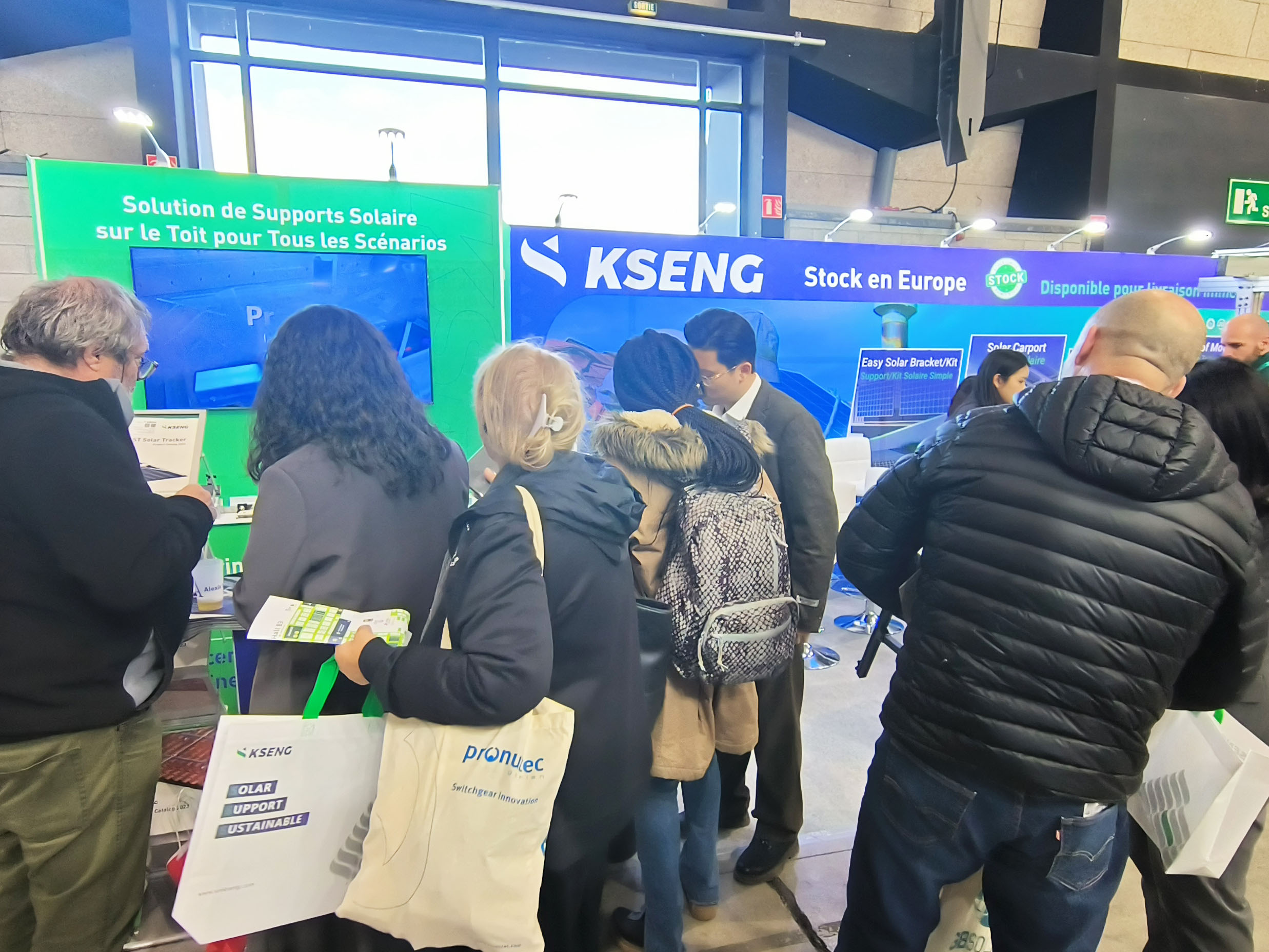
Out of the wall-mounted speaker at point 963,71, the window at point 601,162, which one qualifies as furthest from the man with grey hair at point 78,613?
the wall-mounted speaker at point 963,71

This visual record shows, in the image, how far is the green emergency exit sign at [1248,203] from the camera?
260 inches

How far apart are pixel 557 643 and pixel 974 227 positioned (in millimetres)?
5657

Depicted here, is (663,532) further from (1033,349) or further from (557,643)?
(1033,349)

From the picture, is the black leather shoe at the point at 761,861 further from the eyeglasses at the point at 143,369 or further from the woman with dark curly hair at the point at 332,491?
the eyeglasses at the point at 143,369

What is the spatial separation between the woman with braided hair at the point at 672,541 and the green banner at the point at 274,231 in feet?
6.12

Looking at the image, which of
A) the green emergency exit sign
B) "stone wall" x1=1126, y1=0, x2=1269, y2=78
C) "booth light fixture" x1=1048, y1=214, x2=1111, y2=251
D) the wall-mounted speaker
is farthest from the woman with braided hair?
the green emergency exit sign

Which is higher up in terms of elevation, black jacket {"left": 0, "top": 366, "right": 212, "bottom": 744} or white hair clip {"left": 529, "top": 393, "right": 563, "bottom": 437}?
white hair clip {"left": 529, "top": 393, "right": 563, "bottom": 437}

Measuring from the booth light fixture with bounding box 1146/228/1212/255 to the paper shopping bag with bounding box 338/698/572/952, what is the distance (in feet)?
24.3

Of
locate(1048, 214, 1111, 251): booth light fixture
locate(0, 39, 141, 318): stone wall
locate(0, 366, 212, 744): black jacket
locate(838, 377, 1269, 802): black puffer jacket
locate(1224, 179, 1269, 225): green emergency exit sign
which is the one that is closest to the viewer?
locate(838, 377, 1269, 802): black puffer jacket

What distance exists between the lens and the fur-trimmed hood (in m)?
1.38

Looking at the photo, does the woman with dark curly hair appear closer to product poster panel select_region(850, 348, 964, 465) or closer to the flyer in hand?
the flyer in hand

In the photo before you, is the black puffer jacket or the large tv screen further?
the large tv screen

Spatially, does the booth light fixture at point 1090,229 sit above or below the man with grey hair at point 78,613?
above

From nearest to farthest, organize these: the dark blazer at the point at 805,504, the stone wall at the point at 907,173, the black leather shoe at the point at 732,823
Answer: the dark blazer at the point at 805,504
the black leather shoe at the point at 732,823
the stone wall at the point at 907,173
